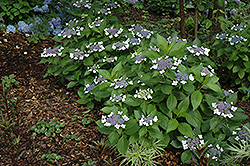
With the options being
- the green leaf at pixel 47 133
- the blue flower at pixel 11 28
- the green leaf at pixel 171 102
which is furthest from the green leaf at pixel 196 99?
the blue flower at pixel 11 28

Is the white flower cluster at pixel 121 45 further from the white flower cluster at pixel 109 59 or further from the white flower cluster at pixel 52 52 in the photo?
the white flower cluster at pixel 52 52

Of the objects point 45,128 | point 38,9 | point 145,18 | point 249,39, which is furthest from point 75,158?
point 145,18

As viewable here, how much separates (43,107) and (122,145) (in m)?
1.38

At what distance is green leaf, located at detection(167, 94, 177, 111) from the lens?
2381mm

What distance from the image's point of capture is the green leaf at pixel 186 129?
2.38 metres

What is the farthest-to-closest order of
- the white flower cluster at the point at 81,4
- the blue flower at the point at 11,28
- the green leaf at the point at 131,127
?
1. the blue flower at the point at 11,28
2. the white flower cluster at the point at 81,4
3. the green leaf at the point at 131,127

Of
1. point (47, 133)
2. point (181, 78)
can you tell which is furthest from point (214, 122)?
point (47, 133)

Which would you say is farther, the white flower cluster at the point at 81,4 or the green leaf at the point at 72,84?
the white flower cluster at the point at 81,4

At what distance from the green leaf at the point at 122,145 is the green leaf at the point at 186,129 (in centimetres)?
56

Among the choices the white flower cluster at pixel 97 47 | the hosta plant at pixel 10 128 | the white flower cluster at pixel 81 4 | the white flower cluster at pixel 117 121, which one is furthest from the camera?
the white flower cluster at pixel 81 4

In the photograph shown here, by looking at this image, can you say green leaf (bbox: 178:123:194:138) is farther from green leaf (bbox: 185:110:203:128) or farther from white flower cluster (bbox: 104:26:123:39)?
white flower cluster (bbox: 104:26:123:39)

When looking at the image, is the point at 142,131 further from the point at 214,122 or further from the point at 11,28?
the point at 11,28

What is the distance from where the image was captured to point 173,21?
5.81 m

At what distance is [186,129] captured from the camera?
7.94 feet
